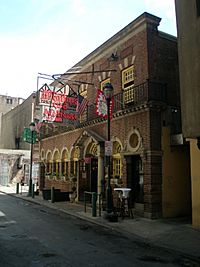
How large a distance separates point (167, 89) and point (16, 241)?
9.04 meters

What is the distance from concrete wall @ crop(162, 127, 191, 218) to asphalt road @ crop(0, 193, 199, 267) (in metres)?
3.66

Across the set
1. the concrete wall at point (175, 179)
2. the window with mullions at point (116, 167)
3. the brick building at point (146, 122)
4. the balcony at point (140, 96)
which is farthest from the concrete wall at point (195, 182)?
the window with mullions at point (116, 167)

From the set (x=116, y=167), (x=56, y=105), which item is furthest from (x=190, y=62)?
(x=56, y=105)

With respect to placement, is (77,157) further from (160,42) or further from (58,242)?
(58,242)

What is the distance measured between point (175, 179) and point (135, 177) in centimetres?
181

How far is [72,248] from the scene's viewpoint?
775 cm

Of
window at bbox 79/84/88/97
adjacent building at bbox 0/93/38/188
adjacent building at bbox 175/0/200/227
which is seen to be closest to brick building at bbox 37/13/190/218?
window at bbox 79/84/88/97

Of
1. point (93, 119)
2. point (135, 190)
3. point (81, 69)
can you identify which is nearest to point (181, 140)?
point (135, 190)

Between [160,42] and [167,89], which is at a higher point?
[160,42]

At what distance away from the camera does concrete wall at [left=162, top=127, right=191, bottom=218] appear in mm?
13141

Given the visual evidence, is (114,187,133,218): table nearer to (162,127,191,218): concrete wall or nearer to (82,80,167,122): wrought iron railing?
(162,127,191,218): concrete wall

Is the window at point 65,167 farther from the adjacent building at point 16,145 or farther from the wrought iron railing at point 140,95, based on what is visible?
the adjacent building at point 16,145

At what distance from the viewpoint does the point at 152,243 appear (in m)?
8.66

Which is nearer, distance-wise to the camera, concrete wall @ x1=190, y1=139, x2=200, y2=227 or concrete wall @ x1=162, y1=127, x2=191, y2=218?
concrete wall @ x1=190, y1=139, x2=200, y2=227
